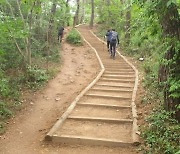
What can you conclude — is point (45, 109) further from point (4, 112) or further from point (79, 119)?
point (79, 119)

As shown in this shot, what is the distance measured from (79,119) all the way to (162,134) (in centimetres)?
269

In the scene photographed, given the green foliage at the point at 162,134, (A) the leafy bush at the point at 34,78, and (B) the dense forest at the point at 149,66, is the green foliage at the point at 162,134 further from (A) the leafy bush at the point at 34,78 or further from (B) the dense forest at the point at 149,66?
(A) the leafy bush at the point at 34,78

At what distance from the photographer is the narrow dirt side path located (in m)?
7.21

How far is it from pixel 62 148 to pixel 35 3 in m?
7.89

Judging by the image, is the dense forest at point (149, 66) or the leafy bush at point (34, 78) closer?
the dense forest at point (149, 66)

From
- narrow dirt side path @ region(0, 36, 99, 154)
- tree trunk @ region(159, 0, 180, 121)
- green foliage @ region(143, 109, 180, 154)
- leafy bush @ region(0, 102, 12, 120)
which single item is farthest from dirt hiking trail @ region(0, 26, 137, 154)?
tree trunk @ region(159, 0, 180, 121)

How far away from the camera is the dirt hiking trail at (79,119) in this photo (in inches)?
271

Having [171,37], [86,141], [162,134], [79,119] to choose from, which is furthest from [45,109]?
[171,37]

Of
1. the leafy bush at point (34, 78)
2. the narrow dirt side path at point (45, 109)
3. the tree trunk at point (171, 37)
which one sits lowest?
the narrow dirt side path at point (45, 109)

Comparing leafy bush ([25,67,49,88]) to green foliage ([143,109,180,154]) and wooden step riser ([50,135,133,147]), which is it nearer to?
wooden step riser ([50,135,133,147])

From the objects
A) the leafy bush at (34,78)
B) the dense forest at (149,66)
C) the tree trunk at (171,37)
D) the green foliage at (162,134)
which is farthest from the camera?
the leafy bush at (34,78)

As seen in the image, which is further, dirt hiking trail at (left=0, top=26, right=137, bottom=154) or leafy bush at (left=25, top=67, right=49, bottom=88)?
leafy bush at (left=25, top=67, right=49, bottom=88)

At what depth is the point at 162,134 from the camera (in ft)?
21.8

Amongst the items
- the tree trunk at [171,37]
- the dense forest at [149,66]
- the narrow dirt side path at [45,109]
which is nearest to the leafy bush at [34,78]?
the dense forest at [149,66]
